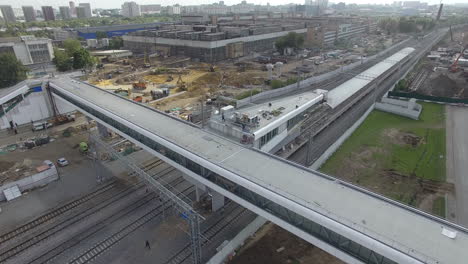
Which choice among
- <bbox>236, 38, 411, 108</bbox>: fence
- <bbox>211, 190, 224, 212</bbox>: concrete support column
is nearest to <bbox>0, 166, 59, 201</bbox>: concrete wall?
<bbox>211, 190, 224, 212</bbox>: concrete support column

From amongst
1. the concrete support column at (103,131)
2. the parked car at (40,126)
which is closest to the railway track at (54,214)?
the concrete support column at (103,131)

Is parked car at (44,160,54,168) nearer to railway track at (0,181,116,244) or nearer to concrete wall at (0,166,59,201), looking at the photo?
concrete wall at (0,166,59,201)

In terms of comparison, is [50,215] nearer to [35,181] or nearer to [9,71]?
[35,181]

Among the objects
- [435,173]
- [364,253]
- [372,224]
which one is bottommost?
[435,173]

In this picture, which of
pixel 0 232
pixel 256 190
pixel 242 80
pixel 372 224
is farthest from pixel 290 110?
pixel 242 80

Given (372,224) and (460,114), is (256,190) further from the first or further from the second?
(460,114)
